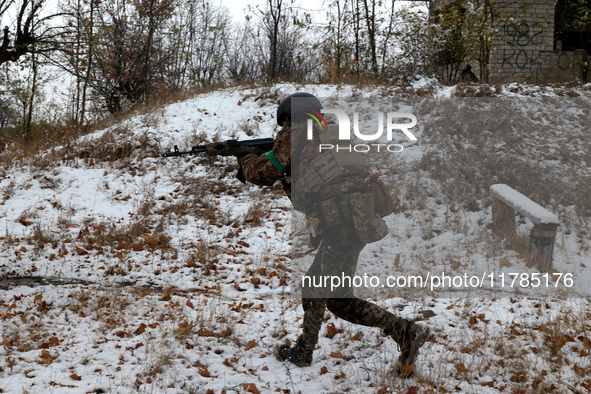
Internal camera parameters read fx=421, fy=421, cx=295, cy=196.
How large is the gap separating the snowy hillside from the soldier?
0.48 metres

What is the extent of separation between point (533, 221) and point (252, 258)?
3732 millimetres

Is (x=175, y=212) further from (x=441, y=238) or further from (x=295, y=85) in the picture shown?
(x=295, y=85)

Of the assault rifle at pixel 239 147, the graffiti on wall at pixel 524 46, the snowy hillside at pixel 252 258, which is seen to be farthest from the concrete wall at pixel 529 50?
the assault rifle at pixel 239 147

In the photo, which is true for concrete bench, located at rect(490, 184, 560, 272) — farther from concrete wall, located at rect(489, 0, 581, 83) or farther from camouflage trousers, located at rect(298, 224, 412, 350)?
concrete wall, located at rect(489, 0, 581, 83)

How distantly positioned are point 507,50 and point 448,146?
7.74 metres

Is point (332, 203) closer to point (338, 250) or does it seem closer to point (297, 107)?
point (338, 250)

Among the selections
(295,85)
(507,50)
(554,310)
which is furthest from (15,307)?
(507,50)

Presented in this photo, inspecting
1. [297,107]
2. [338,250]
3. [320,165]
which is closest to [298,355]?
[338,250]

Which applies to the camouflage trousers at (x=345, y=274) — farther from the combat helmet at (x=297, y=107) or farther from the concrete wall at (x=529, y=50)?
the concrete wall at (x=529, y=50)

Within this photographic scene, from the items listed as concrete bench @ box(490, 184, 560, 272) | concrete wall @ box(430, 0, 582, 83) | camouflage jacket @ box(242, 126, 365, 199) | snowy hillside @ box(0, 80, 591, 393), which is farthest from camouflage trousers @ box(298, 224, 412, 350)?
concrete wall @ box(430, 0, 582, 83)

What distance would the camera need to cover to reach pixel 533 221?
16.7 ft

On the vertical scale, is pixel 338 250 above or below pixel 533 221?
below

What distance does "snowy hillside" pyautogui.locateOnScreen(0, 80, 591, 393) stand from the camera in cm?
329

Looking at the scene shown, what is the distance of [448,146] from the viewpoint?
9312mm
